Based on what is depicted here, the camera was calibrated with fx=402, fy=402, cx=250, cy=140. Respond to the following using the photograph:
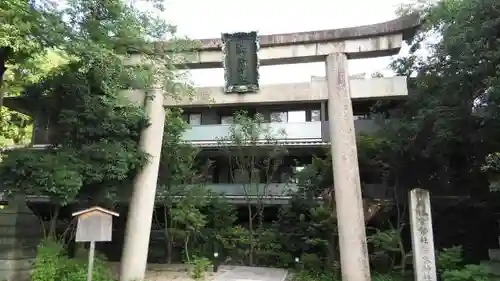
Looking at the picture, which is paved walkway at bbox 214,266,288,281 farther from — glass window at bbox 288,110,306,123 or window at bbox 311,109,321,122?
window at bbox 311,109,321,122

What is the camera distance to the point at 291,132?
17234 mm

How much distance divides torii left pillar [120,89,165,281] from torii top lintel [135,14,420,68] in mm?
1533

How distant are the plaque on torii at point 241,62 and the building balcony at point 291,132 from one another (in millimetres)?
5307

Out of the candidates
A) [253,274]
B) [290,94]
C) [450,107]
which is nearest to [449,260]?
[450,107]

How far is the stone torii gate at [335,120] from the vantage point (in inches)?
378

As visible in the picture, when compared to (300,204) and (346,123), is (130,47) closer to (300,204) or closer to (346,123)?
(346,123)

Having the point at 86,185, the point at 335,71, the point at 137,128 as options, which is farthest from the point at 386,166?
the point at 86,185

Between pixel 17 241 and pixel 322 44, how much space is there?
9.39 m

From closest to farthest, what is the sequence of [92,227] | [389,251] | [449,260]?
1. [92,227]
2. [449,260]
3. [389,251]

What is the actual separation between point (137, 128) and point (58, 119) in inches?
77.0

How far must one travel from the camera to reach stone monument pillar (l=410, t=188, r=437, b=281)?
8740 mm

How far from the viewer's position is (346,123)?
10070 mm

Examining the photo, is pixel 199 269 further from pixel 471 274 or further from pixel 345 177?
pixel 471 274

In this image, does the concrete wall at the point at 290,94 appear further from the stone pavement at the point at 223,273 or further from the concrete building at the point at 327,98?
the stone pavement at the point at 223,273
